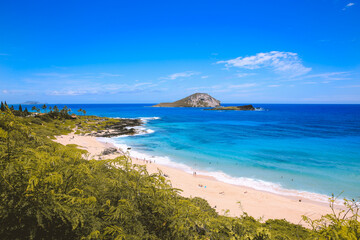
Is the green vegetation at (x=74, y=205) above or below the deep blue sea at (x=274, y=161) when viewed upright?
above

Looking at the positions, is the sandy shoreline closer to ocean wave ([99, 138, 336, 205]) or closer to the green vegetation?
ocean wave ([99, 138, 336, 205])

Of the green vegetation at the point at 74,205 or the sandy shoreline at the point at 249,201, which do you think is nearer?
the green vegetation at the point at 74,205

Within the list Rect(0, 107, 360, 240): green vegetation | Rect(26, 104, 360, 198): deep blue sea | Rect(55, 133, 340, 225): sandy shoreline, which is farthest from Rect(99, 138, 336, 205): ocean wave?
Rect(0, 107, 360, 240): green vegetation

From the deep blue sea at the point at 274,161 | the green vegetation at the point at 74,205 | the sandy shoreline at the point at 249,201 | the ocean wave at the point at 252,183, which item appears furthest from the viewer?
the deep blue sea at the point at 274,161

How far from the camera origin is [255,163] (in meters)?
33.4

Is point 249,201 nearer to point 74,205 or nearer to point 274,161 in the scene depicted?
point 274,161

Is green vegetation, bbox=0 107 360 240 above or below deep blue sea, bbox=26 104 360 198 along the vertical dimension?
above

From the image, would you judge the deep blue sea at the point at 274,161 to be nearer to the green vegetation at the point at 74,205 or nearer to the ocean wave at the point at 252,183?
the ocean wave at the point at 252,183

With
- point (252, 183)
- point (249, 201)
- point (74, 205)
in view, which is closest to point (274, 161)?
point (252, 183)

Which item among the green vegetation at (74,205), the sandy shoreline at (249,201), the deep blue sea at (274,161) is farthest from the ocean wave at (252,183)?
the green vegetation at (74,205)

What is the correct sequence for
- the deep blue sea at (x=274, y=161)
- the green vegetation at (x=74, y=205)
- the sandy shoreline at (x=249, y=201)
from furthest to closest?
the deep blue sea at (x=274, y=161)
the sandy shoreline at (x=249, y=201)
the green vegetation at (x=74, y=205)

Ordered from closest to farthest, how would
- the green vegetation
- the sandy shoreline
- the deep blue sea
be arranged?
the green vegetation → the sandy shoreline → the deep blue sea

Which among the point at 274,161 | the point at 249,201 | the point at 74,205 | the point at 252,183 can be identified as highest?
the point at 74,205

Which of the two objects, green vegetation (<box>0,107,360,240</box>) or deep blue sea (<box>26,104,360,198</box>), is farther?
deep blue sea (<box>26,104,360,198</box>)
